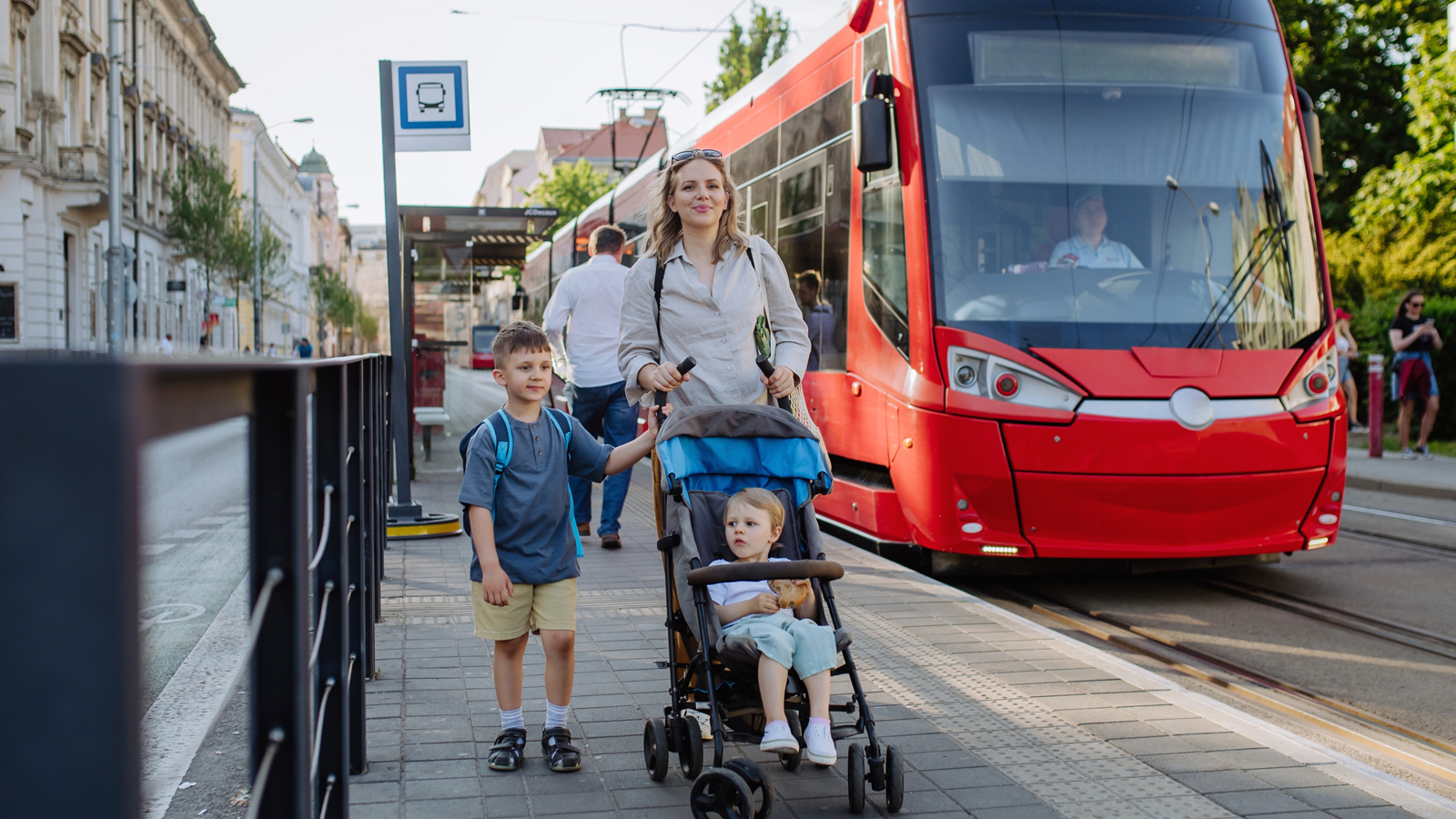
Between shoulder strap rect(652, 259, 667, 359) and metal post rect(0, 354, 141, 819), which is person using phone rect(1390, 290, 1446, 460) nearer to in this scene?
shoulder strap rect(652, 259, 667, 359)

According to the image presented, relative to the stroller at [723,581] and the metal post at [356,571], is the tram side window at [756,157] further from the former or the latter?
the metal post at [356,571]

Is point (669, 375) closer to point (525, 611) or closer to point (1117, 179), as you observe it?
point (525, 611)

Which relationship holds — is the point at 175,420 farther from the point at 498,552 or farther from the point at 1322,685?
the point at 1322,685

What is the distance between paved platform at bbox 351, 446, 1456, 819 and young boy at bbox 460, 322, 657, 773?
0.46 feet

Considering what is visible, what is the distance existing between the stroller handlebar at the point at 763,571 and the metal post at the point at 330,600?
3.48ft

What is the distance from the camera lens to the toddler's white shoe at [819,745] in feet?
11.6

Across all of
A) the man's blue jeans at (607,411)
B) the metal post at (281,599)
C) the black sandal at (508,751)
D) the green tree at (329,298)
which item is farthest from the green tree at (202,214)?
the metal post at (281,599)

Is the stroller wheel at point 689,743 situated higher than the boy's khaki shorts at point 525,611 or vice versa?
the boy's khaki shorts at point 525,611

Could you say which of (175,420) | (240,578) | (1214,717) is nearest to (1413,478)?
(1214,717)

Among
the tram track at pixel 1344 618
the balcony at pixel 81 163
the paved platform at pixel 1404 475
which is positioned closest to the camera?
the tram track at pixel 1344 618

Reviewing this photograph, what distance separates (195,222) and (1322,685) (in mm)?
47115

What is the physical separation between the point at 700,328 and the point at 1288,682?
3010 mm

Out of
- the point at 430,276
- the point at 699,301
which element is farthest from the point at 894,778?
the point at 430,276

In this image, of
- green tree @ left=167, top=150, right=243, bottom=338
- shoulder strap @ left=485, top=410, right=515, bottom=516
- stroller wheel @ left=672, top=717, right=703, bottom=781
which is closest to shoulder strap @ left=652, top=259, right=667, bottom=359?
shoulder strap @ left=485, top=410, right=515, bottom=516
